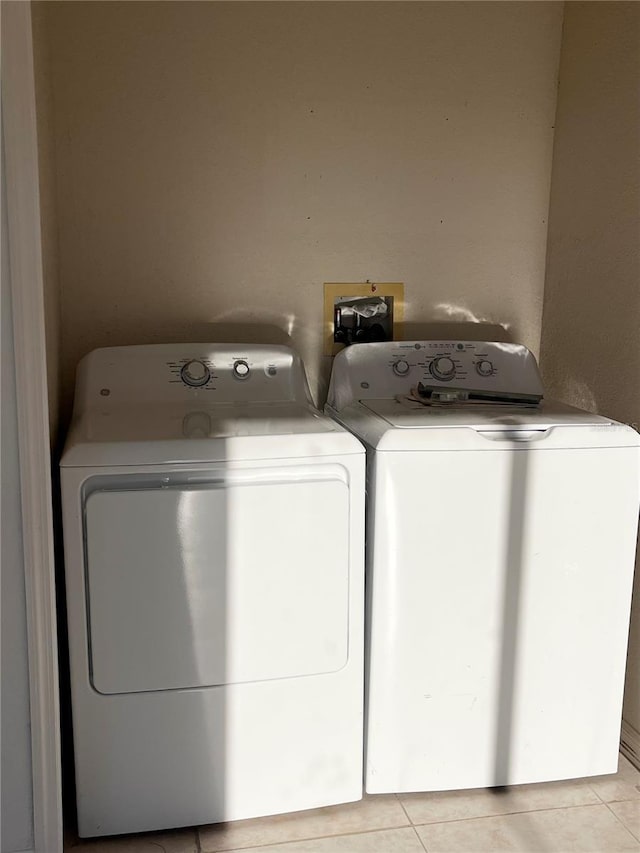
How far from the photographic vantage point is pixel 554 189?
94.3 inches

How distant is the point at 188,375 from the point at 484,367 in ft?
2.66

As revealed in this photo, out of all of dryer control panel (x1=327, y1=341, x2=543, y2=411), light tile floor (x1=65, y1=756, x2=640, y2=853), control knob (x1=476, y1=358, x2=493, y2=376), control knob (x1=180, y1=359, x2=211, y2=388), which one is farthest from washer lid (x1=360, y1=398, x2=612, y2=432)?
light tile floor (x1=65, y1=756, x2=640, y2=853)

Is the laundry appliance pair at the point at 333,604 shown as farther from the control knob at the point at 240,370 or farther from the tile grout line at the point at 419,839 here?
the control knob at the point at 240,370

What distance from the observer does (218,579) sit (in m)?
1.63

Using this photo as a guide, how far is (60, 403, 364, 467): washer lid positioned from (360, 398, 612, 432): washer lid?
16 centimetres

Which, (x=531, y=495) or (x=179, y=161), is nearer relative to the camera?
(x=531, y=495)

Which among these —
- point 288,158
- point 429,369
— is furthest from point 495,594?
point 288,158

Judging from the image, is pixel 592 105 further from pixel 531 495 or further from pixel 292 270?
pixel 531 495

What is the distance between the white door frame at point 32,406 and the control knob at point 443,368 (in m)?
1.14

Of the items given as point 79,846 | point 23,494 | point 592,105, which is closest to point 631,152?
point 592,105

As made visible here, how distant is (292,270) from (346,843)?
1.45m

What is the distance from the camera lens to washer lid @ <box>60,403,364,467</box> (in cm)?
156

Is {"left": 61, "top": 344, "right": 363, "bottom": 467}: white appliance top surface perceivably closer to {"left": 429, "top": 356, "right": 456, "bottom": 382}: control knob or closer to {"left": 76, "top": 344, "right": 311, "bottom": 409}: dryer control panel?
{"left": 76, "top": 344, "right": 311, "bottom": 409}: dryer control panel

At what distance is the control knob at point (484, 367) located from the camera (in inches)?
89.3
